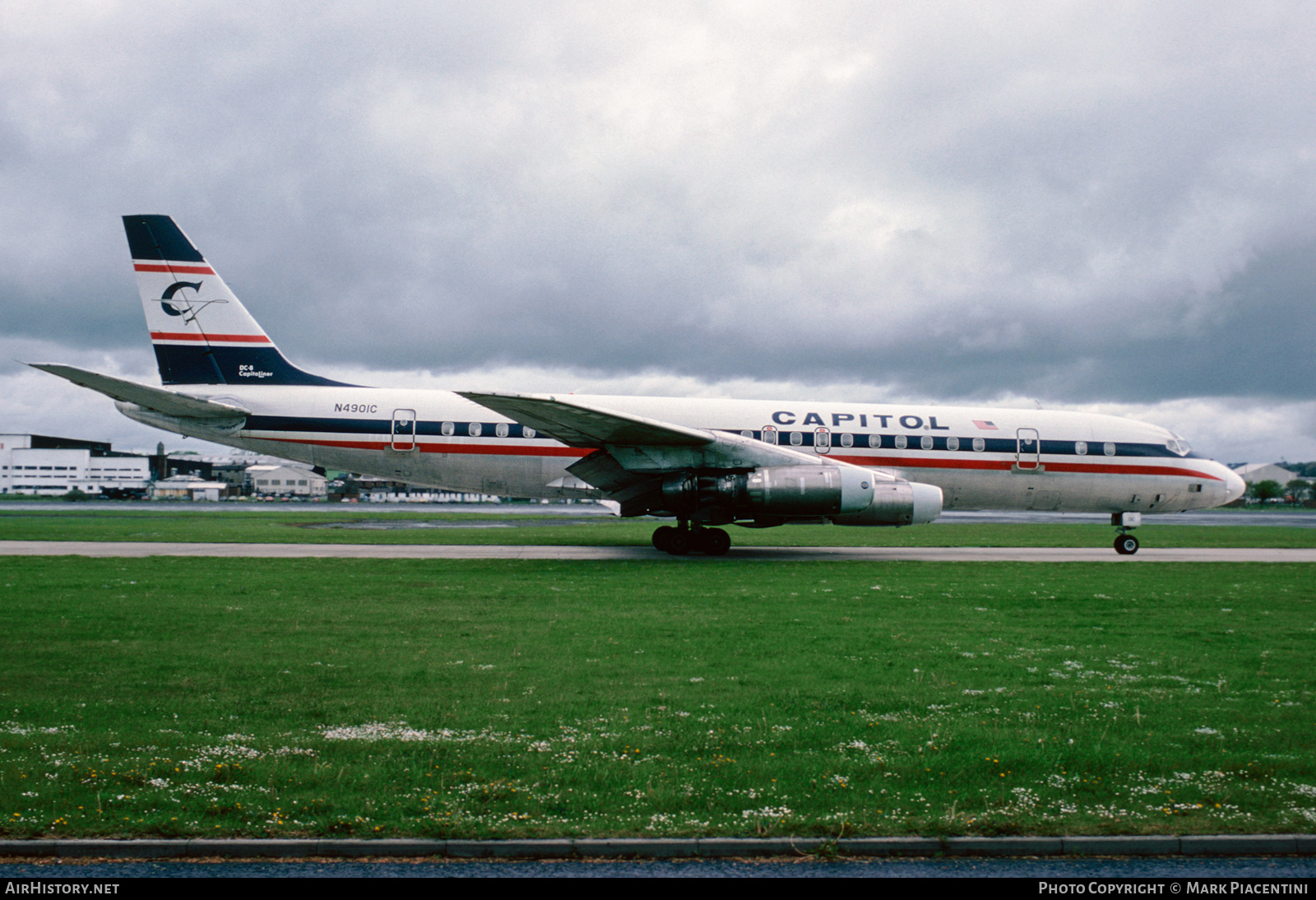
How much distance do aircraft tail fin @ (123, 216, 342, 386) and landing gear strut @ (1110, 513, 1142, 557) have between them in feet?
74.2

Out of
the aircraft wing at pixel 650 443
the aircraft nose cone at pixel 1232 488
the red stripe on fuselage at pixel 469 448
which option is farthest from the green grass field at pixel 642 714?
the aircraft nose cone at pixel 1232 488

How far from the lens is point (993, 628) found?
Answer: 33.0 feet

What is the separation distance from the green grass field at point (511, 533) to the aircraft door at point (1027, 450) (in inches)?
147

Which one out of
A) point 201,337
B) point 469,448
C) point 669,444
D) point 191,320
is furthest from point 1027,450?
point 191,320

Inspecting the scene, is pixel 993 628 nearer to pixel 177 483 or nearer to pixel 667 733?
pixel 667 733

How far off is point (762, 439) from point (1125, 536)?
1063 cm

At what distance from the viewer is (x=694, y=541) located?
64.6 ft

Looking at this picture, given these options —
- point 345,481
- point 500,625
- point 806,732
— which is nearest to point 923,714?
point 806,732

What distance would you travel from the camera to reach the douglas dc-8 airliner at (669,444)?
729 inches

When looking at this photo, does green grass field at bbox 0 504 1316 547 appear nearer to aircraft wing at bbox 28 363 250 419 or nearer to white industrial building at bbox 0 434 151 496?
aircraft wing at bbox 28 363 250 419

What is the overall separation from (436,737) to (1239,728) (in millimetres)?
5799

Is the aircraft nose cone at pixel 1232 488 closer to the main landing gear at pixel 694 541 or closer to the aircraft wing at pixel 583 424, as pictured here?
the main landing gear at pixel 694 541

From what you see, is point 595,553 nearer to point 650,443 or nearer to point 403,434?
point 650,443

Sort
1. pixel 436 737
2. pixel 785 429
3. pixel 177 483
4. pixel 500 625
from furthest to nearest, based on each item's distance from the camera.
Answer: pixel 177 483
pixel 785 429
pixel 500 625
pixel 436 737
